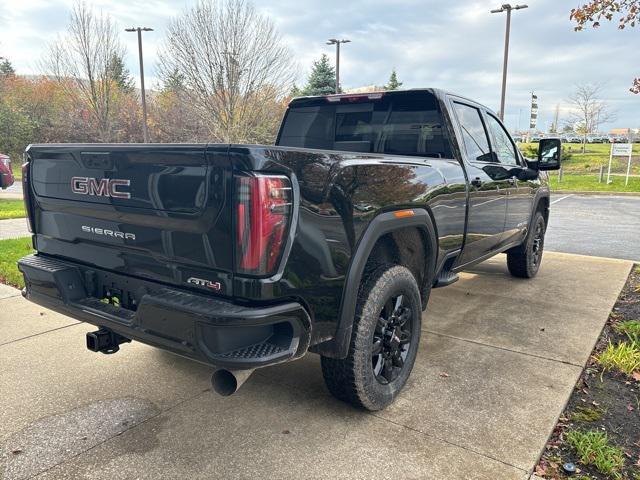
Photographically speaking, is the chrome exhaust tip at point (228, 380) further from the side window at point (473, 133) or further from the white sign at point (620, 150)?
the white sign at point (620, 150)

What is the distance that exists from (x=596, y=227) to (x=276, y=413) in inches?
392

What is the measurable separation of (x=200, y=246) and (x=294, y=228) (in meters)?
0.41

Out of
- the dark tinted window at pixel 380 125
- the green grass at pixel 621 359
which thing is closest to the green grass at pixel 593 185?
the green grass at pixel 621 359

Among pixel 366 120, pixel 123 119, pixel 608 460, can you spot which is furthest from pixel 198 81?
pixel 608 460

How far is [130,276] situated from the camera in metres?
2.46

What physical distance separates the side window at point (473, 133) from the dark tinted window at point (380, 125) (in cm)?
28

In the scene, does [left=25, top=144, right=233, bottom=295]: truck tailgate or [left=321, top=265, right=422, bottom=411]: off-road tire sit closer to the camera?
[left=25, top=144, right=233, bottom=295]: truck tailgate

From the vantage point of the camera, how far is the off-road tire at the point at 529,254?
563 cm

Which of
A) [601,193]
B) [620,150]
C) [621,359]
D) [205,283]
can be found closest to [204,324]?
[205,283]

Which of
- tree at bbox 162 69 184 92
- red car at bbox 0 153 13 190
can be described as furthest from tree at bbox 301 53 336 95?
red car at bbox 0 153 13 190

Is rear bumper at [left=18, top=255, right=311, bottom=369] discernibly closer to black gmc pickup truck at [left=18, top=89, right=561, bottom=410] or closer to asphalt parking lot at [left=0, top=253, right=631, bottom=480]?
black gmc pickup truck at [left=18, top=89, right=561, bottom=410]

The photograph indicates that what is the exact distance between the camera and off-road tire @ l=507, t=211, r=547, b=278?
18.5 ft

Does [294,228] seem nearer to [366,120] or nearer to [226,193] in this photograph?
[226,193]

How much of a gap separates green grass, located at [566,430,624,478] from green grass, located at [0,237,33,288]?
5.17 meters
